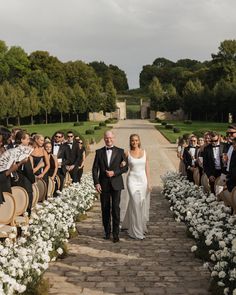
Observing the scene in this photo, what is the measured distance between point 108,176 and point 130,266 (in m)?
2.19

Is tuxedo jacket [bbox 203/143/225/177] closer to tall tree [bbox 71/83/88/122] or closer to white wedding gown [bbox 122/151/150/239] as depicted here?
white wedding gown [bbox 122/151/150/239]

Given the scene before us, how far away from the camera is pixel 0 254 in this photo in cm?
508

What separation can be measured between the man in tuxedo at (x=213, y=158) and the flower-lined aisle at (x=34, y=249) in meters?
2.95

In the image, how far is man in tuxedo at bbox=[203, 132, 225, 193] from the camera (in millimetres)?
10521

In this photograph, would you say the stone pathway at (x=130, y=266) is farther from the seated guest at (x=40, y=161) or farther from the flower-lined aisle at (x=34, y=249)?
the seated guest at (x=40, y=161)

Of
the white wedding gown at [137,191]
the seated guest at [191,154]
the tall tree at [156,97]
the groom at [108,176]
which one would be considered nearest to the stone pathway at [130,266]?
the white wedding gown at [137,191]

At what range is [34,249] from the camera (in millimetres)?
5707

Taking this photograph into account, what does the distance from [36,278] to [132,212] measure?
3.72 meters

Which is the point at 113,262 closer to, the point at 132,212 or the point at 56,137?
the point at 132,212

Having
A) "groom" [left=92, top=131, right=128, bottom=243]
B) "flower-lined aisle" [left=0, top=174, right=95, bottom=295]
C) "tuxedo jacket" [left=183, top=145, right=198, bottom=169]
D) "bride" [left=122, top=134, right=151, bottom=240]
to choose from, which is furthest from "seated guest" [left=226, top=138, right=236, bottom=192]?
"tuxedo jacket" [left=183, top=145, right=198, bottom=169]

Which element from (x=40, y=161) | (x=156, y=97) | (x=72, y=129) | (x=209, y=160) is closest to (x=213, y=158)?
(x=209, y=160)

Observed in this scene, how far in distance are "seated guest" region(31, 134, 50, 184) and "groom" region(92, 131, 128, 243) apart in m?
1.74

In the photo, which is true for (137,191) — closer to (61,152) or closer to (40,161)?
(40,161)

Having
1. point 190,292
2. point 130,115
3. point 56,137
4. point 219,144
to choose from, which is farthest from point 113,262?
point 130,115
